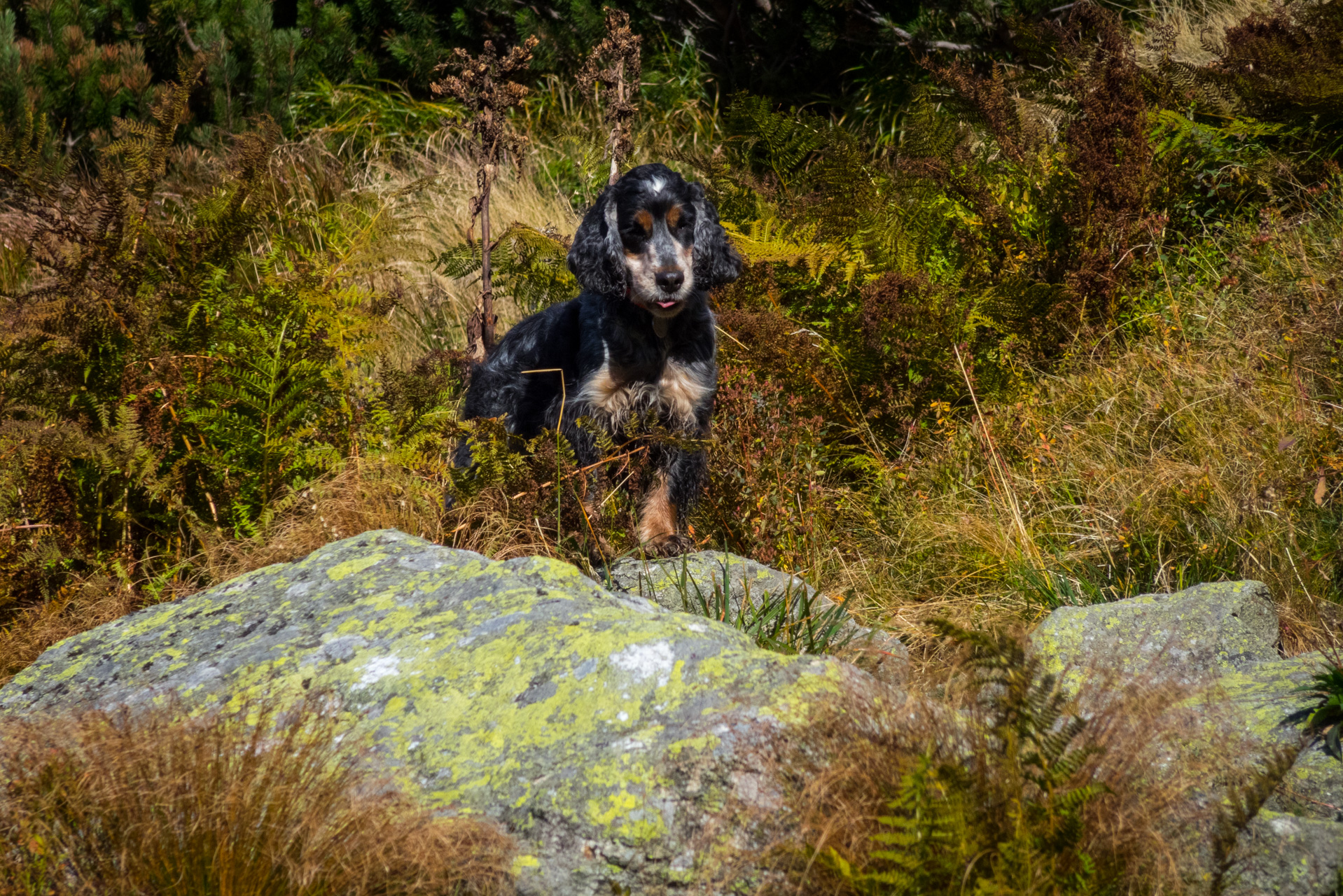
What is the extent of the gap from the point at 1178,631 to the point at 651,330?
8.24 ft

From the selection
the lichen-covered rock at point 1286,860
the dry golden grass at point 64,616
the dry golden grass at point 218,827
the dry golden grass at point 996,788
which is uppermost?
the dry golden grass at point 996,788

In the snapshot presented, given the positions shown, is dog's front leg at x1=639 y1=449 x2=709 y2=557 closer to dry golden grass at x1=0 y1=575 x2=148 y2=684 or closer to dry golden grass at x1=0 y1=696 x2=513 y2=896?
dry golden grass at x1=0 y1=575 x2=148 y2=684

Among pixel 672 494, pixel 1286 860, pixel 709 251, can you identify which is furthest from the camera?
pixel 709 251

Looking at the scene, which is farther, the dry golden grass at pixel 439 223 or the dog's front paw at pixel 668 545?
A: the dry golden grass at pixel 439 223

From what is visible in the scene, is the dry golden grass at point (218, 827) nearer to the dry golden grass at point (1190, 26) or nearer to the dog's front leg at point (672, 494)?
the dog's front leg at point (672, 494)

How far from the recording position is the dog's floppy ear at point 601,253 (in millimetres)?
4695

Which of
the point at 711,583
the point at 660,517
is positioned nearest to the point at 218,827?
the point at 711,583

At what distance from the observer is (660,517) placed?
465 cm

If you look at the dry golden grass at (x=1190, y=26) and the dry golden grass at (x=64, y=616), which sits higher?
the dry golden grass at (x=1190, y=26)

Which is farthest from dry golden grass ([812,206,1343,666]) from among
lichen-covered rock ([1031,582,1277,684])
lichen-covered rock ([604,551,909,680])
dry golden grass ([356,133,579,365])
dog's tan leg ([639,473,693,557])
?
→ dry golden grass ([356,133,579,365])

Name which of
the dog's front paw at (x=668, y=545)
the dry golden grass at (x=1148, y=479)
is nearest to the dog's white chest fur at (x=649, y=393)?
the dog's front paw at (x=668, y=545)

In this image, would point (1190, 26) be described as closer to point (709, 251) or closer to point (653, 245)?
point (709, 251)

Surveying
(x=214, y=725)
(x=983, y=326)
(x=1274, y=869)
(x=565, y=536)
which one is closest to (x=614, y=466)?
(x=565, y=536)

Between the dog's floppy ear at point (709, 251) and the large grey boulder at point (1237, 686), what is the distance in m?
2.24
